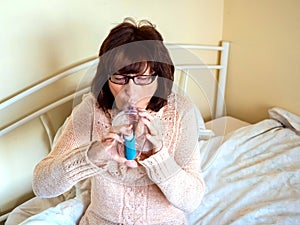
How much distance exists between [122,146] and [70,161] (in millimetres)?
180

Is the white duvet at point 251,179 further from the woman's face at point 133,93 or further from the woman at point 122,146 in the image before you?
the woman's face at point 133,93

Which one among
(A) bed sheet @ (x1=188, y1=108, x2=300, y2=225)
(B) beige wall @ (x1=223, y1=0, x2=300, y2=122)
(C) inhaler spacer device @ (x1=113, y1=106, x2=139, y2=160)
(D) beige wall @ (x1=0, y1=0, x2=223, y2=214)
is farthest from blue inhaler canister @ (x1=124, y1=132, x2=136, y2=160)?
(B) beige wall @ (x1=223, y1=0, x2=300, y2=122)

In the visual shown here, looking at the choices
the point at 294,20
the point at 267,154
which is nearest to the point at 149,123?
the point at 267,154

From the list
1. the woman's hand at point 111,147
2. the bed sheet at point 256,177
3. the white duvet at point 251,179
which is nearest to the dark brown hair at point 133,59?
the woman's hand at point 111,147

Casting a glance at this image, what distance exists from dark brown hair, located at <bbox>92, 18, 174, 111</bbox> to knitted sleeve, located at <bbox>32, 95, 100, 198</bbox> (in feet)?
0.21

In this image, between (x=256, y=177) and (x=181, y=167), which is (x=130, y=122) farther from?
(x=256, y=177)

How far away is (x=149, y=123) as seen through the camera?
0.76 m

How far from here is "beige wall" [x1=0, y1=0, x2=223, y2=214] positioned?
123 centimetres

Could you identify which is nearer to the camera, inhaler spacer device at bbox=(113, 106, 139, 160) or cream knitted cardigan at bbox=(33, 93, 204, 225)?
inhaler spacer device at bbox=(113, 106, 139, 160)

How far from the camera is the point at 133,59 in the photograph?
0.81 meters

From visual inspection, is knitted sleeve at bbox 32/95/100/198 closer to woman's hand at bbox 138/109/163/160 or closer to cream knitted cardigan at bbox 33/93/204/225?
cream knitted cardigan at bbox 33/93/204/225

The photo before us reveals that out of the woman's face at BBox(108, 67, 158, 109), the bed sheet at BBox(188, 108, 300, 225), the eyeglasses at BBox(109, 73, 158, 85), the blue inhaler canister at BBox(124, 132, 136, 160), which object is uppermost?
the eyeglasses at BBox(109, 73, 158, 85)

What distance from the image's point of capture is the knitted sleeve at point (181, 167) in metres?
0.87

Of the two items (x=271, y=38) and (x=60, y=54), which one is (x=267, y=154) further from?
(x=60, y=54)
